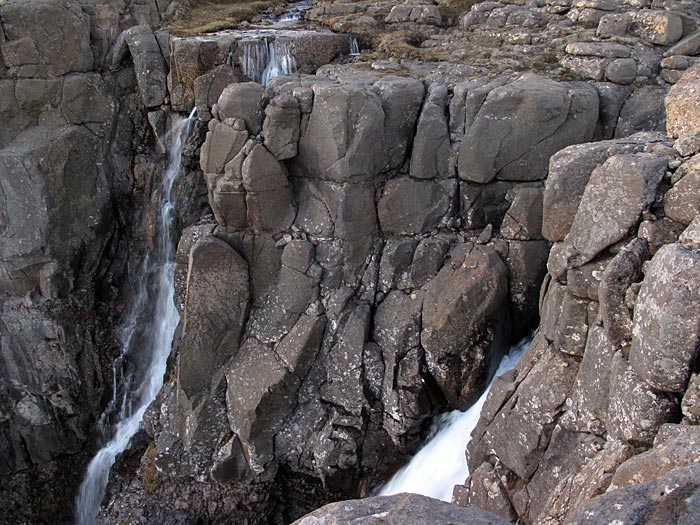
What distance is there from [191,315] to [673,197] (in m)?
12.4

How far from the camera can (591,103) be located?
1620cm

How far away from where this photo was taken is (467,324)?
16.0 m

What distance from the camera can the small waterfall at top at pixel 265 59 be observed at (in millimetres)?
19969

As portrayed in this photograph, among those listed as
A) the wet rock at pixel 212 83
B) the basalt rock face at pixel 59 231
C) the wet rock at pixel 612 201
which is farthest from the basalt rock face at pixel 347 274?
the basalt rock face at pixel 59 231

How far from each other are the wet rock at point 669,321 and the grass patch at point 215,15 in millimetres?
18519

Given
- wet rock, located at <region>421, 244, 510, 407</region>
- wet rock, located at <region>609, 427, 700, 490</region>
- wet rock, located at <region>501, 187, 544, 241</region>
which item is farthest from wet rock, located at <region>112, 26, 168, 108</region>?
wet rock, located at <region>609, 427, 700, 490</region>

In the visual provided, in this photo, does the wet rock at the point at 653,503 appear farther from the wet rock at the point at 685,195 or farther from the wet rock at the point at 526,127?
the wet rock at the point at 526,127

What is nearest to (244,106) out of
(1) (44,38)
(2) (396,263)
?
(2) (396,263)

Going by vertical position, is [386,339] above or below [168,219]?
below

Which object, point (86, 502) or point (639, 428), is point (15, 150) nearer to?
point (86, 502)

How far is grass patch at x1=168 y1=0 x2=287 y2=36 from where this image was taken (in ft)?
75.6

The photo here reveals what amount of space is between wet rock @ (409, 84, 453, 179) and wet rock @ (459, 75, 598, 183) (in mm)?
580

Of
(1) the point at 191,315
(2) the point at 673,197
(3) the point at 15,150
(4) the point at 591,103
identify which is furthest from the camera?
(3) the point at 15,150

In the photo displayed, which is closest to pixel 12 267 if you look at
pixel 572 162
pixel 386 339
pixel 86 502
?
pixel 86 502
